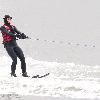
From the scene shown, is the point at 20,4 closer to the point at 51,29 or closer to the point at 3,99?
the point at 51,29

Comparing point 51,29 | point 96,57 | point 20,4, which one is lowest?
point 96,57

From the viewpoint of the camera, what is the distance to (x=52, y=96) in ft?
30.3

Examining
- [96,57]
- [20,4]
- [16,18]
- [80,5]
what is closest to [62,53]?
[96,57]

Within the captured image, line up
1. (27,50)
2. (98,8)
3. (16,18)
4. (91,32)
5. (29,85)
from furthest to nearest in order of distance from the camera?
(98,8), (91,32), (16,18), (27,50), (29,85)

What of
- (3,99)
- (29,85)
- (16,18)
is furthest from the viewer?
(16,18)

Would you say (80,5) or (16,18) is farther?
(80,5)

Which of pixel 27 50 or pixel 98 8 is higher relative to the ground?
pixel 98 8

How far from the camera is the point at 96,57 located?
49094 millimetres

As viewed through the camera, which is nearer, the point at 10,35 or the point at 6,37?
the point at 10,35

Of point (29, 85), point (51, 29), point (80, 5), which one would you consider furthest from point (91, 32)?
point (29, 85)

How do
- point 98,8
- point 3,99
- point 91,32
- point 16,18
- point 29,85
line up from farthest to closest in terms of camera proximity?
point 98,8
point 91,32
point 16,18
point 29,85
point 3,99

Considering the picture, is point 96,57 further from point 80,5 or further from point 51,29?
point 80,5

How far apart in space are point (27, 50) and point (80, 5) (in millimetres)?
30968

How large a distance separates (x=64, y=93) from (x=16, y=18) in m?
51.2
